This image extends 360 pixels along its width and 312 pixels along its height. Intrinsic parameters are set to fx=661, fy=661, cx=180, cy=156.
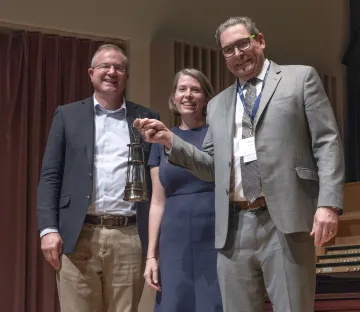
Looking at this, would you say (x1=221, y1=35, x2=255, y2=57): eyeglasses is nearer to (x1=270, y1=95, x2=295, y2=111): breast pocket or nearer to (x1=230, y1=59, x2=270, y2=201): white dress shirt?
(x1=230, y1=59, x2=270, y2=201): white dress shirt

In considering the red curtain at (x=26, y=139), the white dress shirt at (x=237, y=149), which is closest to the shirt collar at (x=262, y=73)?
the white dress shirt at (x=237, y=149)

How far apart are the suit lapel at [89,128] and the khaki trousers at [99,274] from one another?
0.29m

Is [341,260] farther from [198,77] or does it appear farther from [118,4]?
[118,4]

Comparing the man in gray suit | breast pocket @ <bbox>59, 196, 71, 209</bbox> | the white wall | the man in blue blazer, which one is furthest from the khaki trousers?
the white wall

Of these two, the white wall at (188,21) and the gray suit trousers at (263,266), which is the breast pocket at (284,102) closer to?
the gray suit trousers at (263,266)

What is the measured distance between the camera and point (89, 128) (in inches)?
109

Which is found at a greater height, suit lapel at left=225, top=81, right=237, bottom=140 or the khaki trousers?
suit lapel at left=225, top=81, right=237, bottom=140

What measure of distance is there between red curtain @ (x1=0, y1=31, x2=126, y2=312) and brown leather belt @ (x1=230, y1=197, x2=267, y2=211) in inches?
99.1

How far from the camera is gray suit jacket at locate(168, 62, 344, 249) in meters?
2.05

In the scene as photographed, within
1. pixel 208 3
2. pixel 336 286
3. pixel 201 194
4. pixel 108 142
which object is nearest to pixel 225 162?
pixel 201 194

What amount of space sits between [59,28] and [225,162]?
279cm

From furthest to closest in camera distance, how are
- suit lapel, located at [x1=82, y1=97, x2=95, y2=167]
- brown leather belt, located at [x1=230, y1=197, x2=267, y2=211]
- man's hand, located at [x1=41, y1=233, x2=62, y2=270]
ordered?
1. suit lapel, located at [x1=82, y1=97, x2=95, y2=167]
2. man's hand, located at [x1=41, y1=233, x2=62, y2=270]
3. brown leather belt, located at [x1=230, y1=197, x2=267, y2=211]

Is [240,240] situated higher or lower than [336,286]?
higher

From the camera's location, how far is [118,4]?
16.2ft
